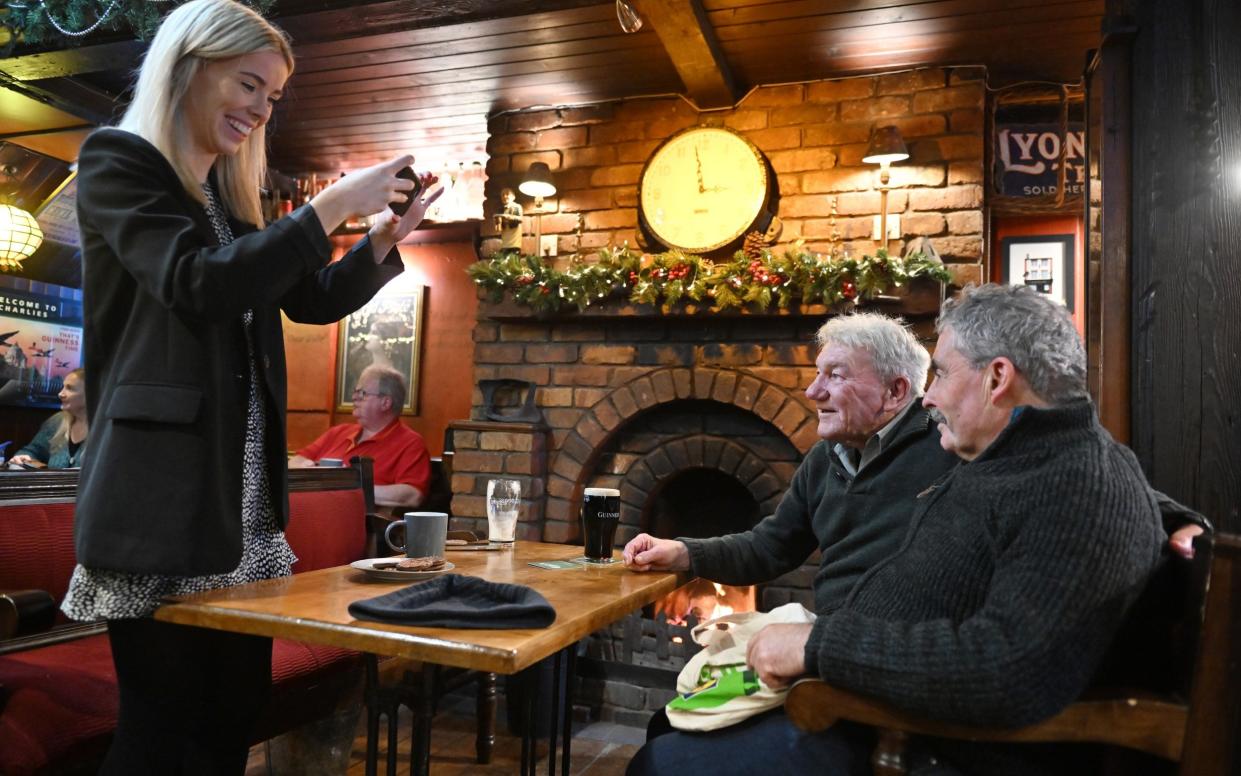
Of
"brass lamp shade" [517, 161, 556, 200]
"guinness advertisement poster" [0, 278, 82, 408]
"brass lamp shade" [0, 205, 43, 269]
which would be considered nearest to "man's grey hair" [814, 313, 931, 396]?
"brass lamp shade" [517, 161, 556, 200]

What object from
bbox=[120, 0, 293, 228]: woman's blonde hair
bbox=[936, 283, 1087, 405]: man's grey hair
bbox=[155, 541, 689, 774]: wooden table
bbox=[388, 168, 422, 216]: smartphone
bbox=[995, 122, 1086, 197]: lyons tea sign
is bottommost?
bbox=[155, 541, 689, 774]: wooden table

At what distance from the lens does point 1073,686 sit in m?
0.97

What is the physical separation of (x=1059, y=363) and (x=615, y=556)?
1.01 meters

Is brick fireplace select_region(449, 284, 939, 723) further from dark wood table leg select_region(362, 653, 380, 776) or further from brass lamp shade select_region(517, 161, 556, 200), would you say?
dark wood table leg select_region(362, 653, 380, 776)

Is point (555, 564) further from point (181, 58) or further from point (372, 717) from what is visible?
point (181, 58)

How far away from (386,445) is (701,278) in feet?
5.64

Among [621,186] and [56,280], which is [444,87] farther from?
[56,280]

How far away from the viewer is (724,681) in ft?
4.15

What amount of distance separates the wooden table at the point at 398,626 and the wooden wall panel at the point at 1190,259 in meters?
1.06

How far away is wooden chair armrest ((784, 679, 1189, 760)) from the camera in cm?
94

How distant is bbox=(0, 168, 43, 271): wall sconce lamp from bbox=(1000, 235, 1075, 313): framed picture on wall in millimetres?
5345

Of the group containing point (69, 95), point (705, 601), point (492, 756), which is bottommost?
point (492, 756)

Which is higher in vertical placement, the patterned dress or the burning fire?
the patterned dress

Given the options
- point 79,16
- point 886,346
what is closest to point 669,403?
point 886,346
